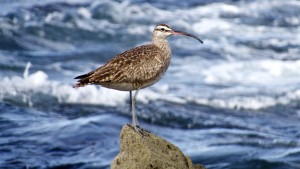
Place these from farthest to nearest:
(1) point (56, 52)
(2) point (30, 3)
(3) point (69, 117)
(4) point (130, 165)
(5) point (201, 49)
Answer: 1. (2) point (30, 3)
2. (5) point (201, 49)
3. (1) point (56, 52)
4. (3) point (69, 117)
5. (4) point (130, 165)

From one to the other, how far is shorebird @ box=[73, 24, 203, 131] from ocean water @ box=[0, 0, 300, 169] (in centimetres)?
484

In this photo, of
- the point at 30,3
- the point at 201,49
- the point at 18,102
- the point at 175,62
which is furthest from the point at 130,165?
the point at 30,3

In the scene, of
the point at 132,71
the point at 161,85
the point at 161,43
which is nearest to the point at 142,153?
the point at 132,71

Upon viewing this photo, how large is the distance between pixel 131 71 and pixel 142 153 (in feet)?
4.25

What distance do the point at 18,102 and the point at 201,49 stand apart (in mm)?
8055

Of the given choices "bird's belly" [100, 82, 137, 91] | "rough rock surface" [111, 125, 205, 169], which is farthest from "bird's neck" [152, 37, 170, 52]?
"rough rock surface" [111, 125, 205, 169]

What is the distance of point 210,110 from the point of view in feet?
65.7

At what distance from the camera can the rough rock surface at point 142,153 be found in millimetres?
9734

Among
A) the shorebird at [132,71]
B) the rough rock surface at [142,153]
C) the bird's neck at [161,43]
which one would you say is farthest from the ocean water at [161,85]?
the rough rock surface at [142,153]

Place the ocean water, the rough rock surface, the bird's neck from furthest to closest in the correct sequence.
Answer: the ocean water → the bird's neck → the rough rock surface

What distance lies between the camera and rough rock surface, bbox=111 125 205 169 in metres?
9.73

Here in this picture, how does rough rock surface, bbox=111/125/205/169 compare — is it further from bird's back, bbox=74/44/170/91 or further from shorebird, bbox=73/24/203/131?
bird's back, bbox=74/44/170/91

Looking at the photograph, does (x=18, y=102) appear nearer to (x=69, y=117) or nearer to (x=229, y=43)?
(x=69, y=117)

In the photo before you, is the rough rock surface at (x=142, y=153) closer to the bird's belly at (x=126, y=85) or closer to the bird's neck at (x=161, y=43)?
the bird's belly at (x=126, y=85)
